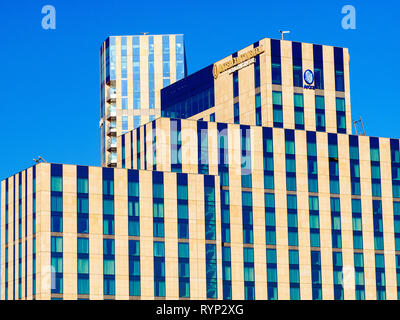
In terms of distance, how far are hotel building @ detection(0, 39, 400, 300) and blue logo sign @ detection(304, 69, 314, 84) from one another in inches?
9.2

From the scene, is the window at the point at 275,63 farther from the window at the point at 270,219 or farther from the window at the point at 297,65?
the window at the point at 270,219

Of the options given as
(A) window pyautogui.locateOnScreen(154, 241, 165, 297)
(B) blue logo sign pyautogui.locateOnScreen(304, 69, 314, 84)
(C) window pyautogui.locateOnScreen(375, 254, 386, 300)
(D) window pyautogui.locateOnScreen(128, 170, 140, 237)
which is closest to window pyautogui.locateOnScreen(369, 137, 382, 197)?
(C) window pyautogui.locateOnScreen(375, 254, 386, 300)

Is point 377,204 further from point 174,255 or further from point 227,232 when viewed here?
point 174,255

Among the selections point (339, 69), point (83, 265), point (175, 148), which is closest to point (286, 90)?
point (339, 69)

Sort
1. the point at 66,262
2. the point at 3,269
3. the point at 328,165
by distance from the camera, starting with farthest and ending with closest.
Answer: the point at 328,165, the point at 3,269, the point at 66,262

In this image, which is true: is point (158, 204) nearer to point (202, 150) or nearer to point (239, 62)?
point (202, 150)

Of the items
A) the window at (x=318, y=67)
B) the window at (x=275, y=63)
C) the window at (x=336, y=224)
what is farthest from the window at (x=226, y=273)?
the window at (x=318, y=67)

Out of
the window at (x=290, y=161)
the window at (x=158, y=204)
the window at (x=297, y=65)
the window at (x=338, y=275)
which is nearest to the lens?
the window at (x=158, y=204)

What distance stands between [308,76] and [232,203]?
99.6 feet

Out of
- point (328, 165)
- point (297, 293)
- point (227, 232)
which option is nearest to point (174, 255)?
point (227, 232)

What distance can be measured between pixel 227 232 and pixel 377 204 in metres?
30.8

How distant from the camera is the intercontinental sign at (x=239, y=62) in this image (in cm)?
18350

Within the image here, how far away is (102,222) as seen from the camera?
520 feet

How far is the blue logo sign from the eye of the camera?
609ft
